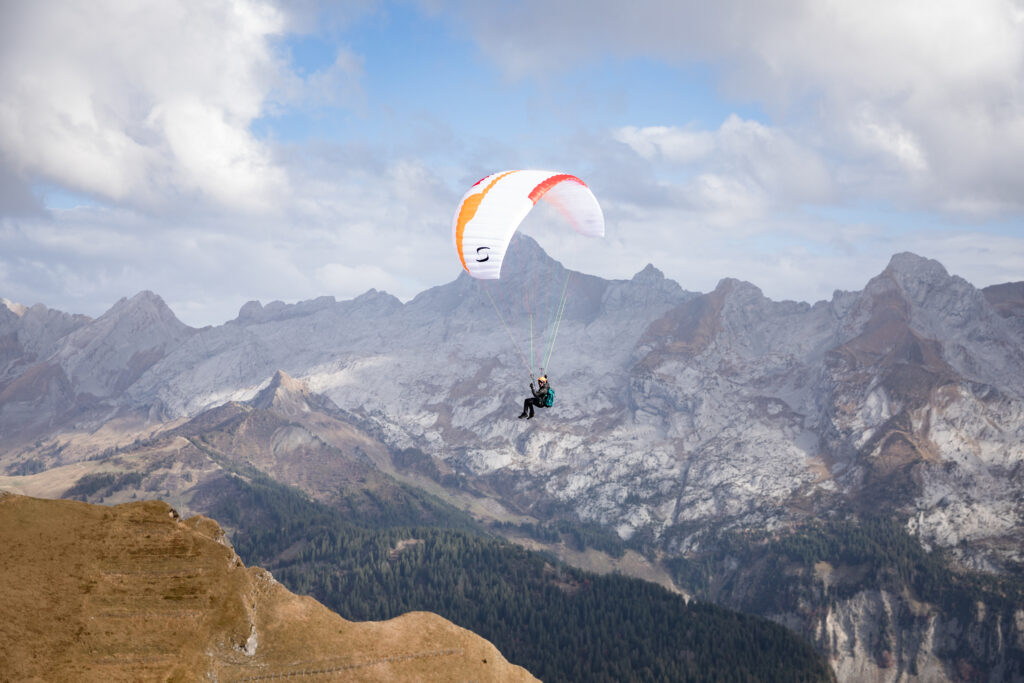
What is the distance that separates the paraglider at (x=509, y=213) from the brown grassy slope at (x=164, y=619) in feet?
105

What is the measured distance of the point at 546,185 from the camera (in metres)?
62.4

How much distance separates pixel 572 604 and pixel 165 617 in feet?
493

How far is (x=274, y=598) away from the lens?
236ft

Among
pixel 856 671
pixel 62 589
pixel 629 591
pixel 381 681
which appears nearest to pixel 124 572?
pixel 62 589

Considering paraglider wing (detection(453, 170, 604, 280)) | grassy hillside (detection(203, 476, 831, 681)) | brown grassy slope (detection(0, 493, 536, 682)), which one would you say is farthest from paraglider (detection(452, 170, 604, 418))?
grassy hillside (detection(203, 476, 831, 681))

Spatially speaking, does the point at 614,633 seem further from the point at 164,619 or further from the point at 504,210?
the point at 504,210

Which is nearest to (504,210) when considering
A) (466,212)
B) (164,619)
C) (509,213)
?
(509,213)

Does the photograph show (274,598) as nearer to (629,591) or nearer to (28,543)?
(28,543)

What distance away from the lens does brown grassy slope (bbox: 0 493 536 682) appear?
56156 mm

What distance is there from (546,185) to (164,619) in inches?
2150

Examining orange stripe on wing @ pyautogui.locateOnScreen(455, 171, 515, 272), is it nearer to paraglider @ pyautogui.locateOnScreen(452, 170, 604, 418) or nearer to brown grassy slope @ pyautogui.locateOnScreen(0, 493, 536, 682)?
paraglider @ pyautogui.locateOnScreen(452, 170, 604, 418)

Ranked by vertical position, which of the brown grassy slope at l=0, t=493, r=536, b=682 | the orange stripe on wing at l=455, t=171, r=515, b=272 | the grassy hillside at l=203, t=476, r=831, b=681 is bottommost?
the grassy hillside at l=203, t=476, r=831, b=681

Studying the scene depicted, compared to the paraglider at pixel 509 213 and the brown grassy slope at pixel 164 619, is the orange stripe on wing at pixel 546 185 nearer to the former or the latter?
the paraglider at pixel 509 213

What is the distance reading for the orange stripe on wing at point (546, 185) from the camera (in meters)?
60.1
